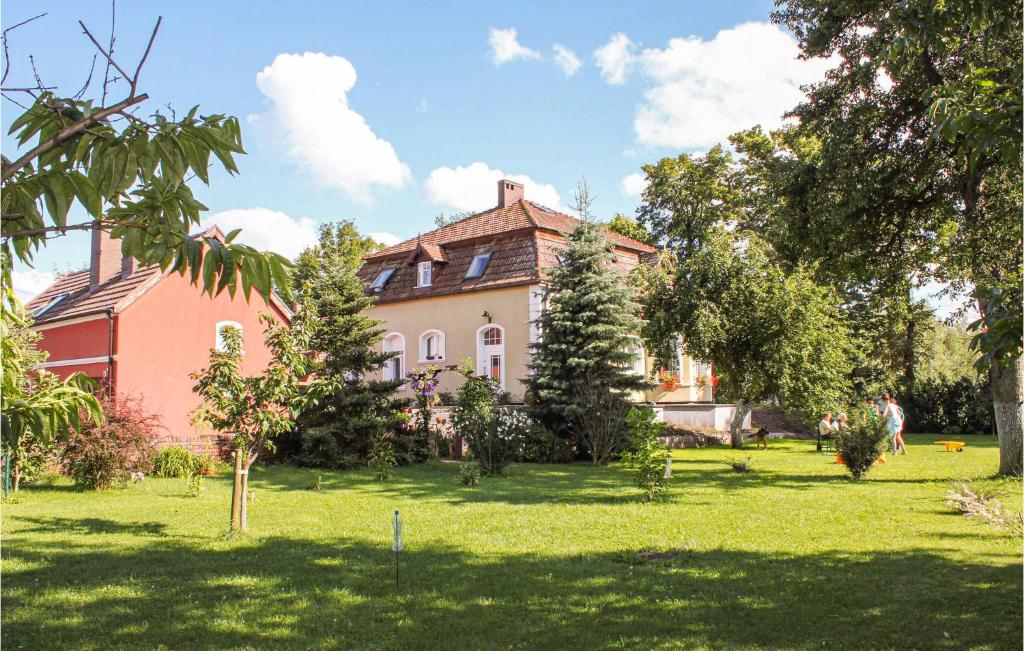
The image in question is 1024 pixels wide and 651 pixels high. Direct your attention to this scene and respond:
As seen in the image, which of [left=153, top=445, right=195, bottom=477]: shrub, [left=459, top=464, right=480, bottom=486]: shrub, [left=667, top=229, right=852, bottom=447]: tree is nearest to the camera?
[left=459, top=464, right=480, bottom=486]: shrub

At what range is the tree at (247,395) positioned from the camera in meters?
9.90

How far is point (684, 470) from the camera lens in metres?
18.6

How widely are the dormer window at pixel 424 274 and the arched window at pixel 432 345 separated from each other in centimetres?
223

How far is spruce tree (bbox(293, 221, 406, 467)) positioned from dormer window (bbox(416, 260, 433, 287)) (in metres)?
11.7

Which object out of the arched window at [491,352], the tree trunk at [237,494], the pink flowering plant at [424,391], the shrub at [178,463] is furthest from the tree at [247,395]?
the arched window at [491,352]

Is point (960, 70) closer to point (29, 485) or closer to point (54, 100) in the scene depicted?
point (54, 100)

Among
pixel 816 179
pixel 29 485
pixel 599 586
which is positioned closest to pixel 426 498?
pixel 599 586

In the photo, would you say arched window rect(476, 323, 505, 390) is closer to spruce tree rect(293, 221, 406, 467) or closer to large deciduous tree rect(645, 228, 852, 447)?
large deciduous tree rect(645, 228, 852, 447)

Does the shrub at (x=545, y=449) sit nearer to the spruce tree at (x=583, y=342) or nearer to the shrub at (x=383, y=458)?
the spruce tree at (x=583, y=342)

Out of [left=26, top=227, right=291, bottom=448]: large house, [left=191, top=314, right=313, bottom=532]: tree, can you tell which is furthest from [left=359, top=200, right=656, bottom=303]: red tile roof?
[left=191, top=314, right=313, bottom=532]: tree

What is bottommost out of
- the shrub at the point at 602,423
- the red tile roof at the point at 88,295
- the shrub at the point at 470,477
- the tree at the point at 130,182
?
the shrub at the point at 470,477

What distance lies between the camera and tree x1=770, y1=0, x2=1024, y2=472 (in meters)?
15.5

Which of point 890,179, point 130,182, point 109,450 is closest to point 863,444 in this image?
point 890,179

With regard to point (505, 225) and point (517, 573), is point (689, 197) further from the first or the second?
Answer: point (517, 573)
